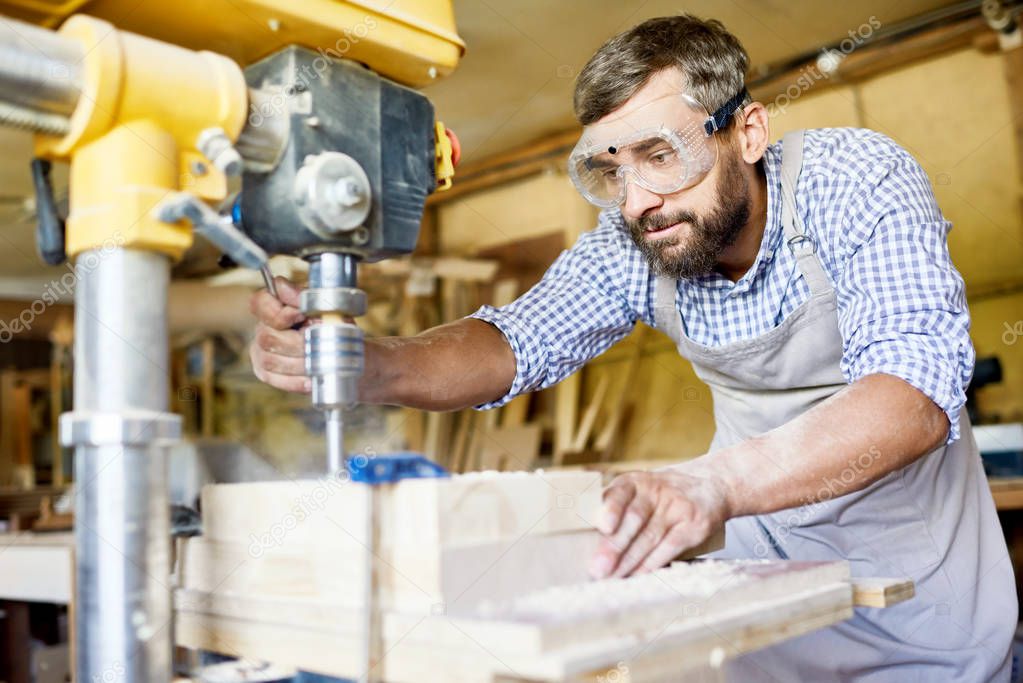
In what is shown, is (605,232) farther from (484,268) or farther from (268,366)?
(484,268)

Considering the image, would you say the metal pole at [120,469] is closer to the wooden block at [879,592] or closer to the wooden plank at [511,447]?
the wooden block at [879,592]

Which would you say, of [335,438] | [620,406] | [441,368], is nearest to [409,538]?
[335,438]

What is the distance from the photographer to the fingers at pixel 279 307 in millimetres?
1181

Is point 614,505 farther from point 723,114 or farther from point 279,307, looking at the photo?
point 723,114

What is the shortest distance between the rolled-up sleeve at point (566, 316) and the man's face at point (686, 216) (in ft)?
0.51

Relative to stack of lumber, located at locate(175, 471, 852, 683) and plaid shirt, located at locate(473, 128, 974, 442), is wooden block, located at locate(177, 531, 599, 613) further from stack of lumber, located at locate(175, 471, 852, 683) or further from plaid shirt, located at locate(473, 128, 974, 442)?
plaid shirt, located at locate(473, 128, 974, 442)

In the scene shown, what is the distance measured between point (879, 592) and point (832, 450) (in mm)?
202

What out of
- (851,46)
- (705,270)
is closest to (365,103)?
(705,270)

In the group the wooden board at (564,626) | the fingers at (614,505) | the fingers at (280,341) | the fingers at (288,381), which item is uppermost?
the fingers at (280,341)

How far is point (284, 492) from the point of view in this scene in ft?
3.03

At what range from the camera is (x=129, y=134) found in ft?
2.65

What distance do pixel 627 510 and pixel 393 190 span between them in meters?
0.45

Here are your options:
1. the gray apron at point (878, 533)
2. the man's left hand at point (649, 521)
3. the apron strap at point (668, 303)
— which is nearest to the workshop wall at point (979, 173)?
the gray apron at point (878, 533)

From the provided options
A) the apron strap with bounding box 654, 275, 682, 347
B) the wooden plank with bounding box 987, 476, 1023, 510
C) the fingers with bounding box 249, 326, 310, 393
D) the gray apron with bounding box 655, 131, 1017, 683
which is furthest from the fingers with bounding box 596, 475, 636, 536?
the wooden plank with bounding box 987, 476, 1023, 510
